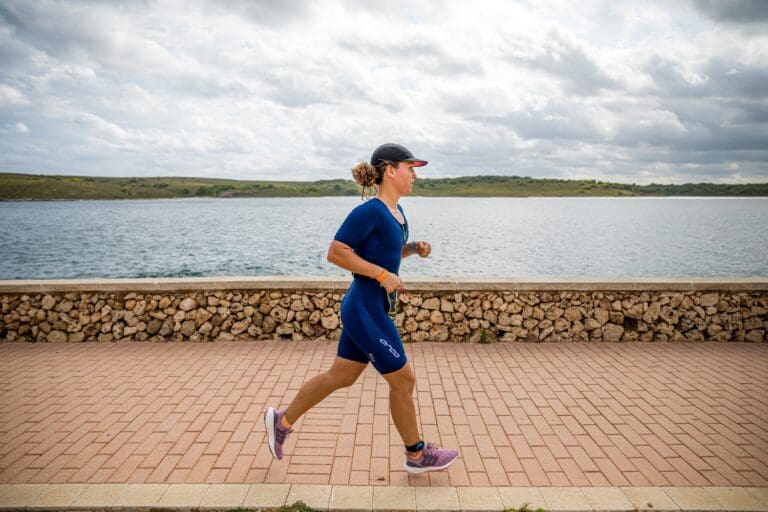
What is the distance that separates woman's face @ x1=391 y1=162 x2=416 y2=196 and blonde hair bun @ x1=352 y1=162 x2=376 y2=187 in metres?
0.13

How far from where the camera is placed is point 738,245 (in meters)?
→ 44.4

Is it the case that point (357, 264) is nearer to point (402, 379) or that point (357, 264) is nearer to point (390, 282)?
point (390, 282)

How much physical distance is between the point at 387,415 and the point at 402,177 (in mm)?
2267

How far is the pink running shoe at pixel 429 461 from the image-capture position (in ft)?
10.3

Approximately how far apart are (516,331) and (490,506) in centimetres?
355

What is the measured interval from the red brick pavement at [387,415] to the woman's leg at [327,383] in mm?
475

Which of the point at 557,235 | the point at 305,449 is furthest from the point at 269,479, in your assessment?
the point at 557,235

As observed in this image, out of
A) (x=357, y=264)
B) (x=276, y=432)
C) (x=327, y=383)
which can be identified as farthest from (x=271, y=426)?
(x=357, y=264)

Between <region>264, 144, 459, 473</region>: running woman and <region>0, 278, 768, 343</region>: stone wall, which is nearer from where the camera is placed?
<region>264, 144, 459, 473</region>: running woman

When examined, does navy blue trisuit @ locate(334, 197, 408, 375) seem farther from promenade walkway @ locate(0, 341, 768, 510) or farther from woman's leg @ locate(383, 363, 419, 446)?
promenade walkway @ locate(0, 341, 768, 510)

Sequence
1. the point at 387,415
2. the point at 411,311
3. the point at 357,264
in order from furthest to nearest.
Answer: the point at 411,311 → the point at 387,415 → the point at 357,264

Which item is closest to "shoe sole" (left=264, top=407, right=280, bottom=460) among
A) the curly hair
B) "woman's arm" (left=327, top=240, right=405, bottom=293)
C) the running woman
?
A: the running woman

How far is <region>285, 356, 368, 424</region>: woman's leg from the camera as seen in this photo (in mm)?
3129

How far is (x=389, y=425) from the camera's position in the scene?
3.95 metres
